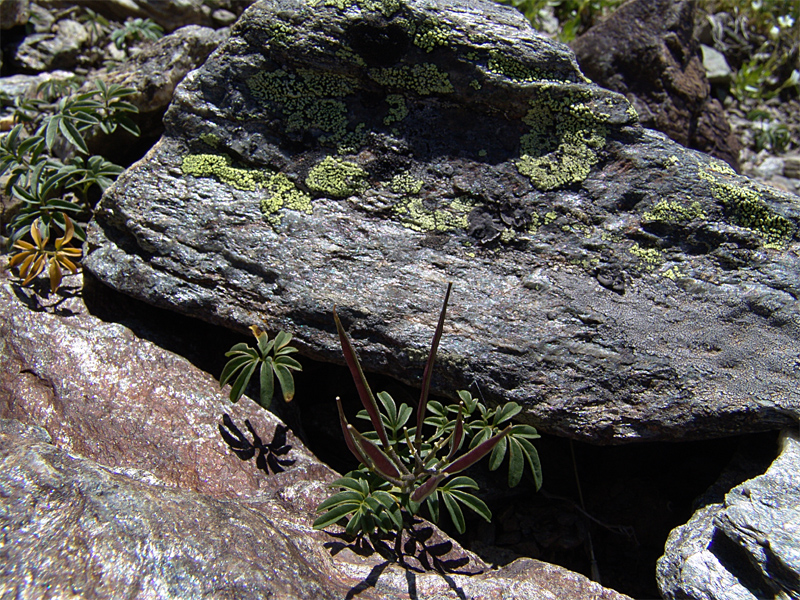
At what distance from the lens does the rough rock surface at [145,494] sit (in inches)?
65.4

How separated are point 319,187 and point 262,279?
59 centimetres

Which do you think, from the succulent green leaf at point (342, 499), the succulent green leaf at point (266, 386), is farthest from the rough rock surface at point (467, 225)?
the succulent green leaf at point (342, 499)

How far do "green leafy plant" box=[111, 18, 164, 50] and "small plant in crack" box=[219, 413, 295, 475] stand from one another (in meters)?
3.73

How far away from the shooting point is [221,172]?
2877mm

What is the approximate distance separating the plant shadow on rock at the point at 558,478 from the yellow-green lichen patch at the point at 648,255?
0.97 meters

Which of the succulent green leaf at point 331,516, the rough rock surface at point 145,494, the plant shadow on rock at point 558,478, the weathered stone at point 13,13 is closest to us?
the rough rock surface at point 145,494

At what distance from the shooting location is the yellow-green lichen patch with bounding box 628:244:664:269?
9.07 feet

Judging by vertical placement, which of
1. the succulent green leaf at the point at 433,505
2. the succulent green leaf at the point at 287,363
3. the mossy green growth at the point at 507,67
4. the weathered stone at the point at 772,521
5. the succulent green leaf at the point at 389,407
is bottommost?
the succulent green leaf at the point at 433,505

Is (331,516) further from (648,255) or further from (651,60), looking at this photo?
(651,60)

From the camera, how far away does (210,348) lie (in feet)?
9.69

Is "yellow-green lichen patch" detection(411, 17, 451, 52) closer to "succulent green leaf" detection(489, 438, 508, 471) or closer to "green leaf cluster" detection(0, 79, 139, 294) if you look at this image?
"green leaf cluster" detection(0, 79, 139, 294)

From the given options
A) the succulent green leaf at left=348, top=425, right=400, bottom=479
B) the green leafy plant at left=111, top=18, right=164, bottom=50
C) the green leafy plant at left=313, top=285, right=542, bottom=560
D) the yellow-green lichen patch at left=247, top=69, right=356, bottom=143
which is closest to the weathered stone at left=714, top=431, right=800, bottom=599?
the green leafy plant at left=313, top=285, right=542, bottom=560

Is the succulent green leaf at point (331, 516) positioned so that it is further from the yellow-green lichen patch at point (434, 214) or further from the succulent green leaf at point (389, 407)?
the yellow-green lichen patch at point (434, 214)

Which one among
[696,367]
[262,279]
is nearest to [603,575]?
[696,367]
